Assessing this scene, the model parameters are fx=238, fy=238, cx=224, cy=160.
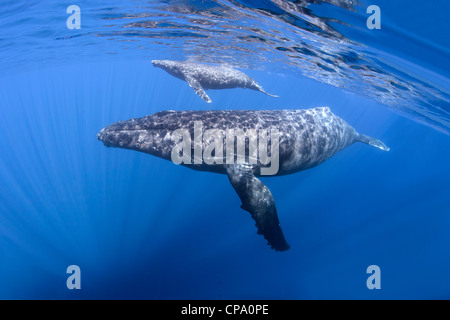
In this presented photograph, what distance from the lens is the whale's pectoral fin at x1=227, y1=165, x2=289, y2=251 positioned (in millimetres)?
6543

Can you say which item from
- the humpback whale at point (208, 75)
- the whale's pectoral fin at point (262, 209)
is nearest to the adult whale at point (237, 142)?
the whale's pectoral fin at point (262, 209)

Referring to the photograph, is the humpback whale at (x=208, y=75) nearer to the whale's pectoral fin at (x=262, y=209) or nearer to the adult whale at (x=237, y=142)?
the adult whale at (x=237, y=142)

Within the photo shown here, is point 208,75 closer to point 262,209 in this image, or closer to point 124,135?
point 124,135

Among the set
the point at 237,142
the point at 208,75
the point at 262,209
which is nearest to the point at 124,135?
the point at 237,142

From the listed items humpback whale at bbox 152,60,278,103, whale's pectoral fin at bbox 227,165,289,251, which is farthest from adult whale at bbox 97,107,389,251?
humpback whale at bbox 152,60,278,103

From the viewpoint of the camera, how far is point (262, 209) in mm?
6594

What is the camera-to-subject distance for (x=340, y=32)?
10.9 meters

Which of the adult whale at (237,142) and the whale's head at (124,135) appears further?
the whale's head at (124,135)

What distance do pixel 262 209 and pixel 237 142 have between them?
7.54 ft

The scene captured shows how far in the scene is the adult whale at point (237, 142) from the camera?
673 centimetres

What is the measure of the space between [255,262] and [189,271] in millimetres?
3822
